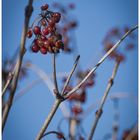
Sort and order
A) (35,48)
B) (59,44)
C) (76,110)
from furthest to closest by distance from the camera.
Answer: (76,110) → (35,48) → (59,44)

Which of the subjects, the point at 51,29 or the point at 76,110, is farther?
the point at 76,110

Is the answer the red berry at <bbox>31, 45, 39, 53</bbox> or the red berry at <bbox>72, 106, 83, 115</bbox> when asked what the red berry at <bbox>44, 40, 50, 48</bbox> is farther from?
the red berry at <bbox>72, 106, 83, 115</bbox>

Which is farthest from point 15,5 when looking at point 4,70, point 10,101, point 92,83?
point 92,83

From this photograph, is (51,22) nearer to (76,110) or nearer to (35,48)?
(35,48)

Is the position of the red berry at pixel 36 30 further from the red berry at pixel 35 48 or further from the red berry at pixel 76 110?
the red berry at pixel 76 110

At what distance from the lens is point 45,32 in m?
1.04

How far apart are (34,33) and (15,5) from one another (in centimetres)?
45

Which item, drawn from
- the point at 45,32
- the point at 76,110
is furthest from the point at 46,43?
the point at 76,110

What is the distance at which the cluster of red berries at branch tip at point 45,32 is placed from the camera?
3.26ft

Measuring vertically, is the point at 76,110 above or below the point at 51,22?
below

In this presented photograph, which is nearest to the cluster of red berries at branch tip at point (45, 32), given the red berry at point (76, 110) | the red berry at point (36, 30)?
the red berry at point (36, 30)

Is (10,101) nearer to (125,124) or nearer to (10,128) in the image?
(10,128)

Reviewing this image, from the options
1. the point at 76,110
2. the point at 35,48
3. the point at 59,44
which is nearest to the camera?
the point at 59,44

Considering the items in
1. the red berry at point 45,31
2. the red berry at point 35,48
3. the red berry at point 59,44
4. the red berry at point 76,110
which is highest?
the red berry at point 45,31
